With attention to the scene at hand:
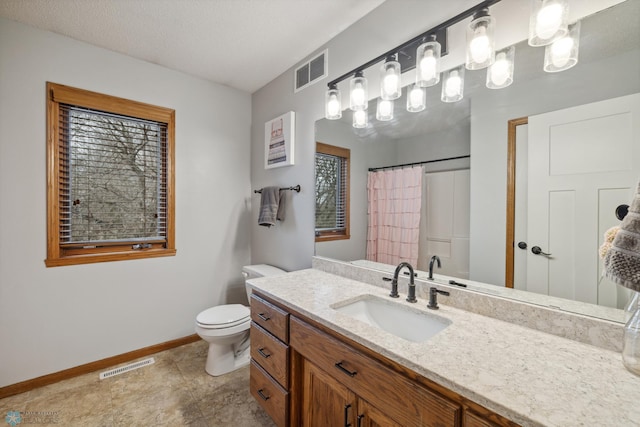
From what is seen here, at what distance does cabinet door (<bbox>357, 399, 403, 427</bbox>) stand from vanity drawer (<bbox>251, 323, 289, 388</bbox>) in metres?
0.47

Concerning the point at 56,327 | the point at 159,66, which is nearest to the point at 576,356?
the point at 56,327

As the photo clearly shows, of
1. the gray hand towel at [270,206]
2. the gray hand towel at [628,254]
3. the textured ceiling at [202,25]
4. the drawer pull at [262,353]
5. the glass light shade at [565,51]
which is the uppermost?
the textured ceiling at [202,25]

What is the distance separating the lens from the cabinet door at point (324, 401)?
97cm

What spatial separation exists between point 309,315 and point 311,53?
→ 1961 mm

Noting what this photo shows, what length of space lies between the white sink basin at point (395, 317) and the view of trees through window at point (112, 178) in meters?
1.97

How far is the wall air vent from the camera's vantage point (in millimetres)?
1957

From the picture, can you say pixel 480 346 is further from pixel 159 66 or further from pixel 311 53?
pixel 159 66

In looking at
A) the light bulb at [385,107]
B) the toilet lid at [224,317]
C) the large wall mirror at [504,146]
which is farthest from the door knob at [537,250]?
the toilet lid at [224,317]

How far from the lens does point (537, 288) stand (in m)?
1.02

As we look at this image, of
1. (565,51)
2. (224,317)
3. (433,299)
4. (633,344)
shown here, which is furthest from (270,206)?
(633,344)

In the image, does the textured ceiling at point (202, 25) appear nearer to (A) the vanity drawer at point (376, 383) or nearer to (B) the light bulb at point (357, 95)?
(B) the light bulb at point (357, 95)

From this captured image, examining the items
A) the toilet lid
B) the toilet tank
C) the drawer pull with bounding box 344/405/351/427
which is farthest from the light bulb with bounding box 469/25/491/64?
→ the toilet lid

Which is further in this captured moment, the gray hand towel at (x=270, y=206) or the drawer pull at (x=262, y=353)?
the gray hand towel at (x=270, y=206)

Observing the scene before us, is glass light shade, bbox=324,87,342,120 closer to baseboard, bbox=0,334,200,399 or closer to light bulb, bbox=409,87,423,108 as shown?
light bulb, bbox=409,87,423,108
